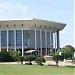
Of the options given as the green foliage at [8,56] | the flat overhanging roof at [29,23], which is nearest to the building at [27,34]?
the flat overhanging roof at [29,23]

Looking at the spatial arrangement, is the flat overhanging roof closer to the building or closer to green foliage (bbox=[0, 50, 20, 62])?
the building

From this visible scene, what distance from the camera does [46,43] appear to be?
8875 centimetres

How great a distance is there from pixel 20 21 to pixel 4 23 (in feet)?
15.3

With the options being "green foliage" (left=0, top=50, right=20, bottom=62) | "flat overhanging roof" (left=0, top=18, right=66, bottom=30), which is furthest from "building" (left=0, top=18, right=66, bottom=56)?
"green foliage" (left=0, top=50, right=20, bottom=62)

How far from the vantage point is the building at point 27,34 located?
3189 inches

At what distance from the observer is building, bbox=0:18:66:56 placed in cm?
8100

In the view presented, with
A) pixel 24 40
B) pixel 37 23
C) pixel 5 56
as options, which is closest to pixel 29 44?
pixel 24 40

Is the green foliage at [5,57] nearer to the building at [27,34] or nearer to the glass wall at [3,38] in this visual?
the building at [27,34]

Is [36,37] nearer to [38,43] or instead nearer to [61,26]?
[38,43]

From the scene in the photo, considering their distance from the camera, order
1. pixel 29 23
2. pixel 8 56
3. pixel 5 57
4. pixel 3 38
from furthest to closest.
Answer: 1. pixel 3 38
2. pixel 29 23
3. pixel 8 56
4. pixel 5 57

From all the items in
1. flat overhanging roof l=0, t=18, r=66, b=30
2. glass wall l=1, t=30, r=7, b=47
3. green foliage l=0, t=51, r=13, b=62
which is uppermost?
flat overhanging roof l=0, t=18, r=66, b=30

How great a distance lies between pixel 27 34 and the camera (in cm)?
8075

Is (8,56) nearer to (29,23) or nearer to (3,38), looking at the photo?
(29,23)

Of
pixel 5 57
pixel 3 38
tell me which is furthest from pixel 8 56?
pixel 3 38
